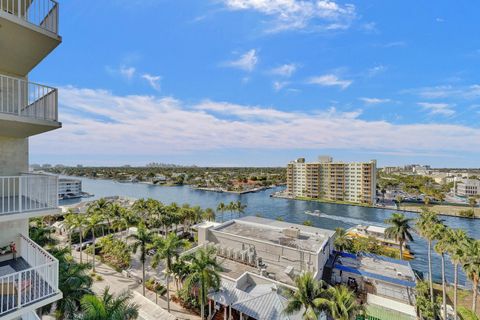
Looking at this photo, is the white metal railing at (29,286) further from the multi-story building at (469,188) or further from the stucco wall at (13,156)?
the multi-story building at (469,188)

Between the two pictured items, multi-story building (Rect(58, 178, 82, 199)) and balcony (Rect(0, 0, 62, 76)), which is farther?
multi-story building (Rect(58, 178, 82, 199))

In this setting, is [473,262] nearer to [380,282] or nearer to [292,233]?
[380,282]

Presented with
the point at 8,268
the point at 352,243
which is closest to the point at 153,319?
the point at 8,268

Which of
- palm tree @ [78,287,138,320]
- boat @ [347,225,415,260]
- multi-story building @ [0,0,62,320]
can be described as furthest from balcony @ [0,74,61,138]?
boat @ [347,225,415,260]

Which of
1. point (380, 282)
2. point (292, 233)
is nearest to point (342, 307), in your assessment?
point (292, 233)

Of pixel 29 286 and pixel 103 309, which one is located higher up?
pixel 29 286

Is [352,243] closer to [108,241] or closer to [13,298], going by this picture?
[108,241]

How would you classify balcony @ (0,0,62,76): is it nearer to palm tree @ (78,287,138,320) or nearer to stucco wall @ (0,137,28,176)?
stucco wall @ (0,137,28,176)
